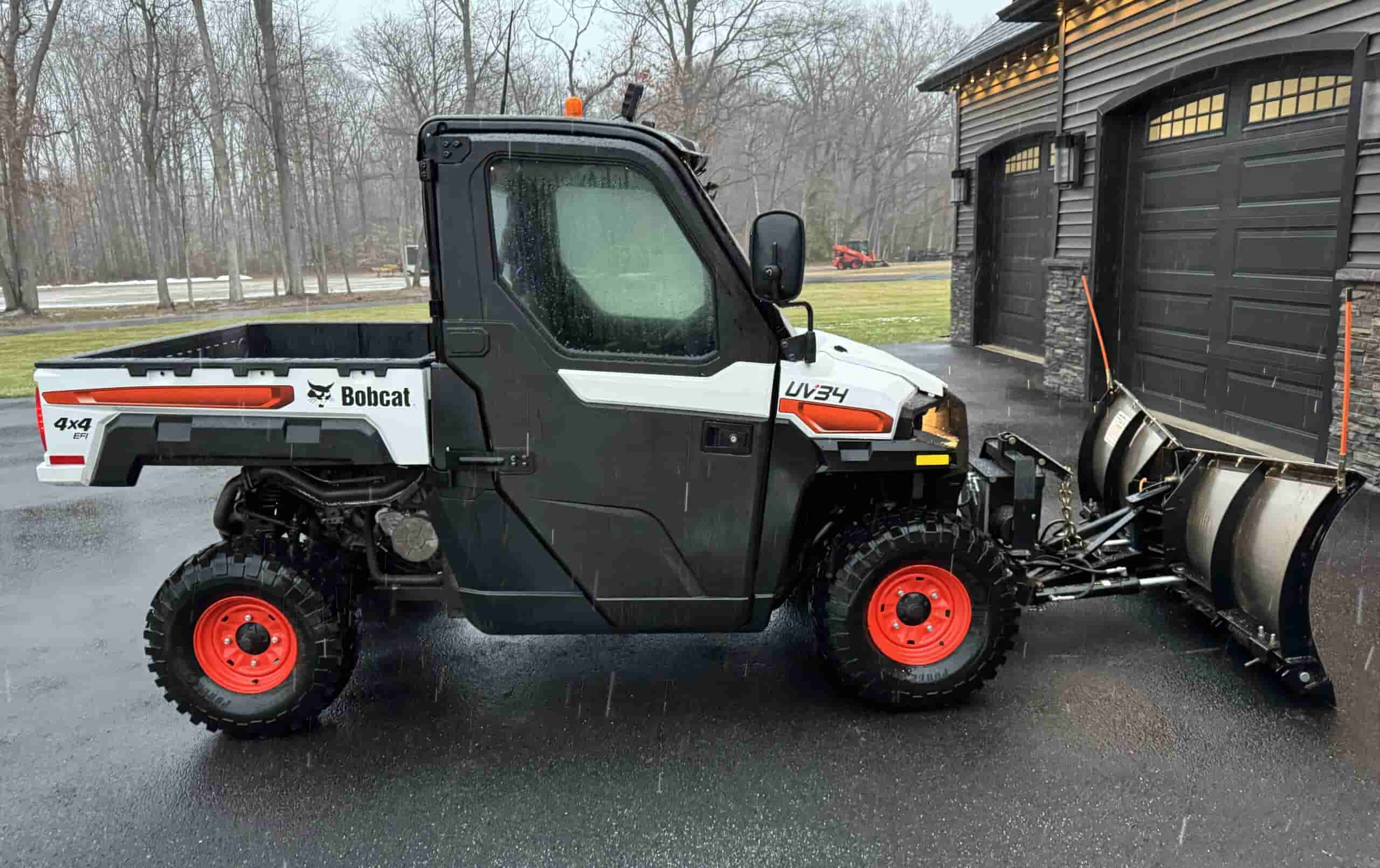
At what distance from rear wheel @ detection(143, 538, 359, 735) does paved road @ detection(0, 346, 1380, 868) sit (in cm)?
17

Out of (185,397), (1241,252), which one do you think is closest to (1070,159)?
(1241,252)

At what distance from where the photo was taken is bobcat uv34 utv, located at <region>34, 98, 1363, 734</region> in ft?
11.6

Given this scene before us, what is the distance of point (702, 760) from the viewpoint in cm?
364

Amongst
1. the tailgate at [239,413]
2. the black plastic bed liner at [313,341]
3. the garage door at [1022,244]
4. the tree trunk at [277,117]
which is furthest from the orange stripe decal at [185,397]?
the tree trunk at [277,117]

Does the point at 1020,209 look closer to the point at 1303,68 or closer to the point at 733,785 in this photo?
the point at 1303,68

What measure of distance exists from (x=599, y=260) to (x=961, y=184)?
564 inches

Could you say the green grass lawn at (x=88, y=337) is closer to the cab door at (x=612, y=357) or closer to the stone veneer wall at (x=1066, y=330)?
the stone veneer wall at (x=1066, y=330)

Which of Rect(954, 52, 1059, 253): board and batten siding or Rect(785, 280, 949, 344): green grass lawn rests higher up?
Rect(954, 52, 1059, 253): board and batten siding

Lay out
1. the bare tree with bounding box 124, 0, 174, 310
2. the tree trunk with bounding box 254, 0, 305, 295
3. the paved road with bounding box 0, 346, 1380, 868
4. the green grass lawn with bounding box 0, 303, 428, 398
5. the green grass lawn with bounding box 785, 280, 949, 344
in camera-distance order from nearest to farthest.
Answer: the paved road with bounding box 0, 346, 1380, 868 → the green grass lawn with bounding box 0, 303, 428, 398 → the green grass lawn with bounding box 785, 280, 949, 344 → the bare tree with bounding box 124, 0, 174, 310 → the tree trunk with bounding box 254, 0, 305, 295

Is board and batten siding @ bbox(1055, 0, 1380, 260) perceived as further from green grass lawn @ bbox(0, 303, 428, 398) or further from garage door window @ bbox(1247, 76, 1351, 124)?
green grass lawn @ bbox(0, 303, 428, 398)

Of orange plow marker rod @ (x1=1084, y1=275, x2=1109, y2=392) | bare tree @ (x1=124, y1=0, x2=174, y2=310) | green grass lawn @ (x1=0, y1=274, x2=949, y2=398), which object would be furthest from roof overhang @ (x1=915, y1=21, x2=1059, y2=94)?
bare tree @ (x1=124, y1=0, x2=174, y2=310)

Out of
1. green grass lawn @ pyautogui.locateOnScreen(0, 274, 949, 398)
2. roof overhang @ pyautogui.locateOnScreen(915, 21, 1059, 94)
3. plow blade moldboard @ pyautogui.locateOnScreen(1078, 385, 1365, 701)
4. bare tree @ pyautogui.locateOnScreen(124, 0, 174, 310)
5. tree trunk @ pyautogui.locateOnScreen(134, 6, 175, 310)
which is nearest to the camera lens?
plow blade moldboard @ pyautogui.locateOnScreen(1078, 385, 1365, 701)

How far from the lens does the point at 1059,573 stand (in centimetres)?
459

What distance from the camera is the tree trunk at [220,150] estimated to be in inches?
1104
